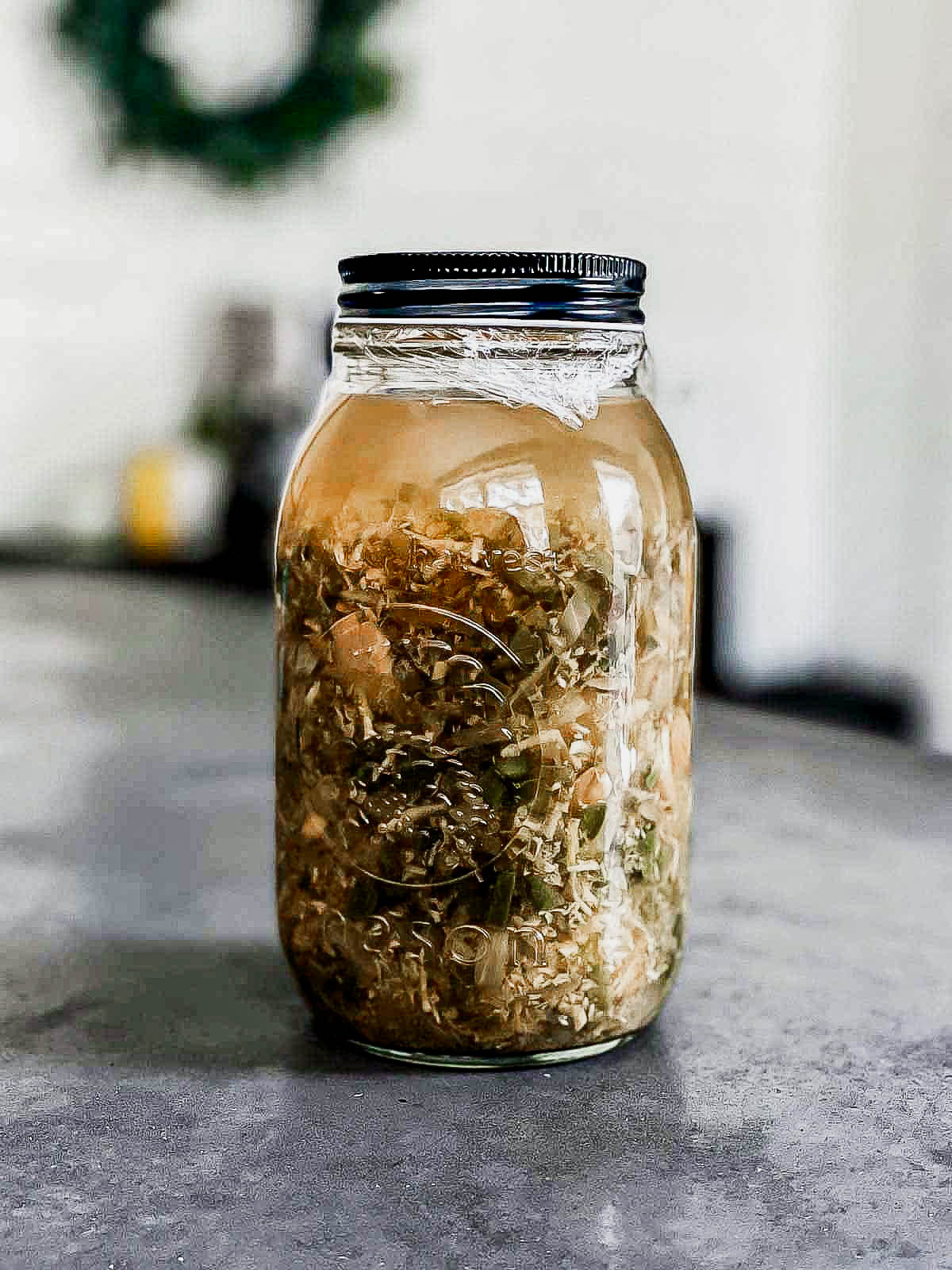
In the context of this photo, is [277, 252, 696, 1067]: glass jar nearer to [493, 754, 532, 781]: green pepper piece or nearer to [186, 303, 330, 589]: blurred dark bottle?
[493, 754, 532, 781]: green pepper piece

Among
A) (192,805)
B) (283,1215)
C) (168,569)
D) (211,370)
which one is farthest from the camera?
(211,370)

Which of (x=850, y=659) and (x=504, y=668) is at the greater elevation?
(x=504, y=668)

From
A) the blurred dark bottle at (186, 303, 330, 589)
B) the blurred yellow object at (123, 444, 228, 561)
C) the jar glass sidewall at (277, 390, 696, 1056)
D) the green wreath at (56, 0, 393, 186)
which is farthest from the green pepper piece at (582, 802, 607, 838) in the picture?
the green wreath at (56, 0, 393, 186)

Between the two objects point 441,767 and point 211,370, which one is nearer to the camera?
point 441,767

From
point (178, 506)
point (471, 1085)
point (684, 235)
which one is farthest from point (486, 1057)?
point (684, 235)

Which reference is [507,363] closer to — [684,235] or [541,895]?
[541,895]

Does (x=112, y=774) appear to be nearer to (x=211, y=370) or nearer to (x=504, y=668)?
(x=504, y=668)

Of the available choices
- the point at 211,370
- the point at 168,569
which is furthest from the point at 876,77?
the point at 168,569
